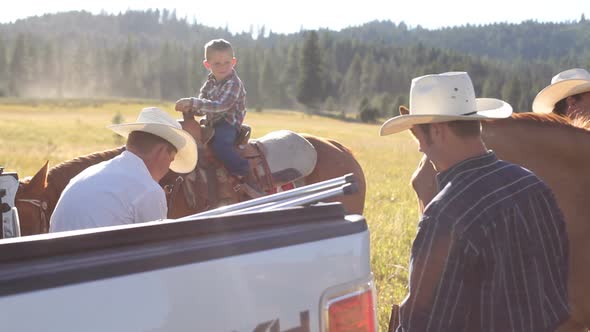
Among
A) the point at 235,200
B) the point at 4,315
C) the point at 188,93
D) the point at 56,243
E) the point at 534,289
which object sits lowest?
the point at 188,93

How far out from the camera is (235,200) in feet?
21.0

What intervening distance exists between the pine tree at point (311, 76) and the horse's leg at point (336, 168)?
8567cm

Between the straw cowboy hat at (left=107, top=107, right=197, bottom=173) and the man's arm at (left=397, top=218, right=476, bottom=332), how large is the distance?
1833 mm

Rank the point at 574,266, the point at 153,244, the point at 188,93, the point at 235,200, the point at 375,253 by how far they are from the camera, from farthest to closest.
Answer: the point at 188,93, the point at 375,253, the point at 235,200, the point at 574,266, the point at 153,244

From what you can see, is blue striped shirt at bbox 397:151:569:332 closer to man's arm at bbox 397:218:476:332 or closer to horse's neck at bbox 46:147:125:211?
man's arm at bbox 397:218:476:332

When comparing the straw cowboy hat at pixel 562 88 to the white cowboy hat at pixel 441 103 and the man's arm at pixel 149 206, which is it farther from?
the man's arm at pixel 149 206

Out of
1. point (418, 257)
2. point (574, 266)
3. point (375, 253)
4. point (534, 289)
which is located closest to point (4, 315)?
point (418, 257)

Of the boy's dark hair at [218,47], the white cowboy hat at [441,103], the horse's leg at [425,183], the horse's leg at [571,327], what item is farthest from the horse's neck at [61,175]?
the horse's leg at [571,327]

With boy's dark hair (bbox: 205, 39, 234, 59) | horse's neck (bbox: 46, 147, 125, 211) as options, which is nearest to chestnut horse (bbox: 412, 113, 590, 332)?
boy's dark hair (bbox: 205, 39, 234, 59)

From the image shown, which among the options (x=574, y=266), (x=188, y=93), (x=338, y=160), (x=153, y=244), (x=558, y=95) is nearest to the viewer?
(x=153, y=244)

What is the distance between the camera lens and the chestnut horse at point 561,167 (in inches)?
170

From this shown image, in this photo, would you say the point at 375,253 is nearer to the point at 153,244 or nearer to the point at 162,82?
the point at 153,244

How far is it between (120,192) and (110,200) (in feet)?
0.21

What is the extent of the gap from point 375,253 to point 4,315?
649cm
